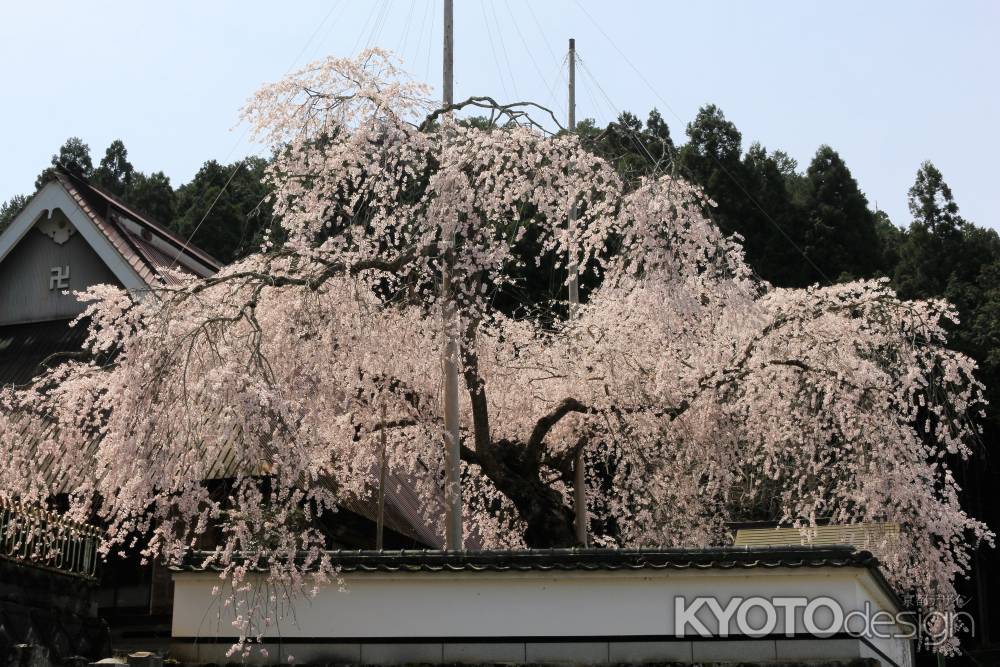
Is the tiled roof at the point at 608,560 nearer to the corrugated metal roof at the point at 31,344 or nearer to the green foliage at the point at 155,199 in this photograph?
the corrugated metal roof at the point at 31,344

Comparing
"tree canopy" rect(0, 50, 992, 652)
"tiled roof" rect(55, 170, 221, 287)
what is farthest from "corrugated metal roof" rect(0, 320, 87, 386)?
"tree canopy" rect(0, 50, 992, 652)

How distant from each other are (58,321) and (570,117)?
10572 millimetres

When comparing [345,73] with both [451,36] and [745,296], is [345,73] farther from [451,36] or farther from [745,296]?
[745,296]

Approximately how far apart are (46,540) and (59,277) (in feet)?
28.4

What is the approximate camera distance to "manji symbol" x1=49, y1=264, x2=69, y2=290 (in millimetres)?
19812

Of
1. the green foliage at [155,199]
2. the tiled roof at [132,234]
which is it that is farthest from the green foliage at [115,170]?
the tiled roof at [132,234]

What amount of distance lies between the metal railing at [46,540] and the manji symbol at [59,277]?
7365mm

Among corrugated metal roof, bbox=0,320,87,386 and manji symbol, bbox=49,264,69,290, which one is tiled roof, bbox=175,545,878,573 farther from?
manji symbol, bbox=49,264,69,290

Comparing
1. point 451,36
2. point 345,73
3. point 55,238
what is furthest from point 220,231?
point 345,73

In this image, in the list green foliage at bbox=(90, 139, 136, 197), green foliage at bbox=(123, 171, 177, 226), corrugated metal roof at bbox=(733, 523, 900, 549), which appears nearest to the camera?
corrugated metal roof at bbox=(733, 523, 900, 549)

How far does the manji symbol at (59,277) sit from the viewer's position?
19812 millimetres

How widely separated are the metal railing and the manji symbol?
7.37 metres

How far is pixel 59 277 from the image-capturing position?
65.2 feet

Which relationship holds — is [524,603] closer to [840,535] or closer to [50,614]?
[50,614]
